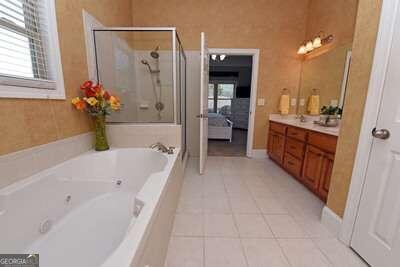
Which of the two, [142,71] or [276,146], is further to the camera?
[276,146]

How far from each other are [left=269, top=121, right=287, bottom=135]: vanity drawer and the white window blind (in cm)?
290

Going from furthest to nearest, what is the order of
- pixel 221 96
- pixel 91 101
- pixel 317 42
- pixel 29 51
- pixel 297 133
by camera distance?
pixel 221 96, pixel 317 42, pixel 297 133, pixel 91 101, pixel 29 51

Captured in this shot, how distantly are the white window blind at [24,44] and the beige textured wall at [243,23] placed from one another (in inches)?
84.1

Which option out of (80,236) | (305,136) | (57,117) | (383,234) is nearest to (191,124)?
(305,136)

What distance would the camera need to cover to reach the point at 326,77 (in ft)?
8.78

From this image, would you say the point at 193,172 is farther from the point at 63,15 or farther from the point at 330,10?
the point at 330,10

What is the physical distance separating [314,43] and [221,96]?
5068 mm

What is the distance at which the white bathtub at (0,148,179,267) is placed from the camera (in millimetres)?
911

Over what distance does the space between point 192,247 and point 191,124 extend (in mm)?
2298

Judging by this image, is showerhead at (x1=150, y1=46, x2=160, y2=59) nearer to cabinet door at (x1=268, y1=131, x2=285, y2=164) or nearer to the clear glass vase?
the clear glass vase

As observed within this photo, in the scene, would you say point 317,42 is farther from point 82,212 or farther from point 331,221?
point 82,212

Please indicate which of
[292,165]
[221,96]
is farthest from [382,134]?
[221,96]

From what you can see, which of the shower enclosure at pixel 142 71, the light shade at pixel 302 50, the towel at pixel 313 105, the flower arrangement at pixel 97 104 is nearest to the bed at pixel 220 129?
the shower enclosure at pixel 142 71

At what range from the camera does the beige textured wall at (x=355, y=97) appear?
3.89 ft
